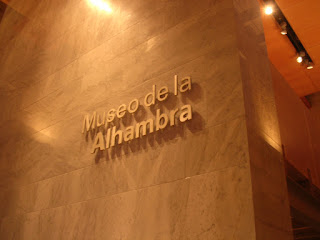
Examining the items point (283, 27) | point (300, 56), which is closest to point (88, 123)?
point (283, 27)

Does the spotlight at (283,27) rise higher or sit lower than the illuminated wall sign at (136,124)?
higher

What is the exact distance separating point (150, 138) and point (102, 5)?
2.86 metres

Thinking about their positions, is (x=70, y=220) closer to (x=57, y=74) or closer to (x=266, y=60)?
(x=57, y=74)

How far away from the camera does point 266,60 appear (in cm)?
399

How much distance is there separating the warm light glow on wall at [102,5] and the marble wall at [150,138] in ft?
0.53

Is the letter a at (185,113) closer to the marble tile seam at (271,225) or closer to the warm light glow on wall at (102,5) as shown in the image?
the marble tile seam at (271,225)

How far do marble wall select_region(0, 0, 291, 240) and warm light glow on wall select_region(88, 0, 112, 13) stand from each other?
0.53ft

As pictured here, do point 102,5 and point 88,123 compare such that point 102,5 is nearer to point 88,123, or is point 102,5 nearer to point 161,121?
point 88,123

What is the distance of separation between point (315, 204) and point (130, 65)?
507 cm

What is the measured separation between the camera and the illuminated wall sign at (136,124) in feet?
11.2

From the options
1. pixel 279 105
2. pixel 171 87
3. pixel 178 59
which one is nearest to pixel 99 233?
pixel 171 87

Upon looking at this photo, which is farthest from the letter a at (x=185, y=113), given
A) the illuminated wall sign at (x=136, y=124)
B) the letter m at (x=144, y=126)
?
the letter m at (x=144, y=126)

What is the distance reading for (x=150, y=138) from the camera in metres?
3.53

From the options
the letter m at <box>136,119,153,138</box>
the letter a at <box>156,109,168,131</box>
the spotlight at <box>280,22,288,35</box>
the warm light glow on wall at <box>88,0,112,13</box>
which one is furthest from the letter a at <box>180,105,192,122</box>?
the spotlight at <box>280,22,288,35</box>
